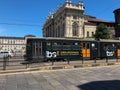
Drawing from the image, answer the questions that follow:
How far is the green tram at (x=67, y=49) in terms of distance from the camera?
2228cm

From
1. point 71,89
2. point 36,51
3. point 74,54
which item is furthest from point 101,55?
point 71,89

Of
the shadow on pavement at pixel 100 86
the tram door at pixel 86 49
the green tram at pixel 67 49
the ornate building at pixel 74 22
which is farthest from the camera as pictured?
the ornate building at pixel 74 22

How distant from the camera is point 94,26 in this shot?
67.8 m

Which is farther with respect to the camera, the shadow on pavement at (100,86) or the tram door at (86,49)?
the tram door at (86,49)

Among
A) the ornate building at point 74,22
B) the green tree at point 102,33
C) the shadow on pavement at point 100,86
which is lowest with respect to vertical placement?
the shadow on pavement at point 100,86

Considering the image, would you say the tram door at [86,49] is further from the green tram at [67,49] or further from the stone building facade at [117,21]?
the stone building facade at [117,21]

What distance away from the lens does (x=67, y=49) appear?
79.4 feet

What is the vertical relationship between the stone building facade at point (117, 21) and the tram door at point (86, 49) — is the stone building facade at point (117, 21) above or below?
above

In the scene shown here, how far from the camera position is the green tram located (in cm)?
2228

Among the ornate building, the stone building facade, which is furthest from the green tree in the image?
the stone building facade

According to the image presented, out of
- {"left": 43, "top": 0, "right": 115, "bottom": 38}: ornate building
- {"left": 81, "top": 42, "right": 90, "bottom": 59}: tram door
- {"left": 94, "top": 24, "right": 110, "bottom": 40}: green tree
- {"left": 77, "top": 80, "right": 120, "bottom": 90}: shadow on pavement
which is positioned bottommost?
{"left": 77, "top": 80, "right": 120, "bottom": 90}: shadow on pavement

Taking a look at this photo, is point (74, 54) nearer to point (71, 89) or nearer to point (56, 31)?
point (71, 89)

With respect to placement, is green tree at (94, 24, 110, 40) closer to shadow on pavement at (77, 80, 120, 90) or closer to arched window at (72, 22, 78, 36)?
arched window at (72, 22, 78, 36)

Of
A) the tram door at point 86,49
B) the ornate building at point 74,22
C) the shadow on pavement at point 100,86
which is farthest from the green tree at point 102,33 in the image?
the shadow on pavement at point 100,86
